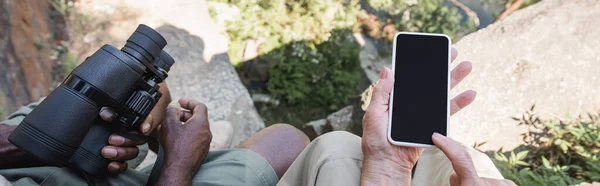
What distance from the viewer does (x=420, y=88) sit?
4.19 ft

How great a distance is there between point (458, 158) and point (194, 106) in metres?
1.00

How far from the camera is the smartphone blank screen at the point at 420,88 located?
4.04 feet

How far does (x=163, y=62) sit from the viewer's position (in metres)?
1.47

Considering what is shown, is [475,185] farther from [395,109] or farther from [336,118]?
[336,118]

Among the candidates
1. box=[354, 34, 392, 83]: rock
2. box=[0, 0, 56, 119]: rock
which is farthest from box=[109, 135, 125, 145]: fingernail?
box=[354, 34, 392, 83]: rock

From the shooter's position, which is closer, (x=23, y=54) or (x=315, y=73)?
(x=23, y=54)

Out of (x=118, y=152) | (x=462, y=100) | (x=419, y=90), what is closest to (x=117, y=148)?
(x=118, y=152)

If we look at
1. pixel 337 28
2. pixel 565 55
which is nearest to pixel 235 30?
pixel 337 28

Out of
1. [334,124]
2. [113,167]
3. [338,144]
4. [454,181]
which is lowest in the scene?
[334,124]

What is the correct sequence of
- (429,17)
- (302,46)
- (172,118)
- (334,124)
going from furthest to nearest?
(429,17), (302,46), (334,124), (172,118)

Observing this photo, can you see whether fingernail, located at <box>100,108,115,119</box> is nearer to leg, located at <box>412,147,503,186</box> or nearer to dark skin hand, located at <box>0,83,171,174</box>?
dark skin hand, located at <box>0,83,171,174</box>

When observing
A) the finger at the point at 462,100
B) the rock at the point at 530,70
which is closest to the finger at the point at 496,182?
the finger at the point at 462,100

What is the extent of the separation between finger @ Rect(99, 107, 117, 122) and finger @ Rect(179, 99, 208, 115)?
0.39 metres

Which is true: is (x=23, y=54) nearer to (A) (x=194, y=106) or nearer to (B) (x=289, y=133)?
(A) (x=194, y=106)
